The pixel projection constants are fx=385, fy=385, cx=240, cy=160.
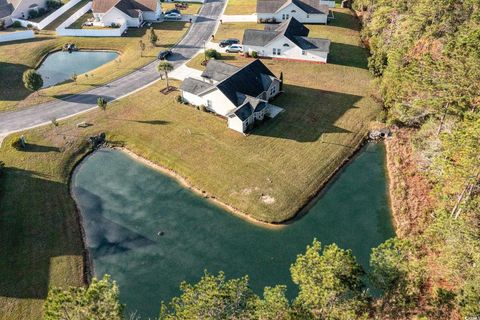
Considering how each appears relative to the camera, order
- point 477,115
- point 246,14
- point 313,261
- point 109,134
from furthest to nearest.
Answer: point 246,14 → point 109,134 → point 477,115 → point 313,261

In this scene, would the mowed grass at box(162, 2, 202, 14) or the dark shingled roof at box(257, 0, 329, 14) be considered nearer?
the dark shingled roof at box(257, 0, 329, 14)

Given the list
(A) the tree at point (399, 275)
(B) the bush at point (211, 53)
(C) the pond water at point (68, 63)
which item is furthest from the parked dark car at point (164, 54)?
(A) the tree at point (399, 275)

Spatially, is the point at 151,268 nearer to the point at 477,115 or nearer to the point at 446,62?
the point at 477,115

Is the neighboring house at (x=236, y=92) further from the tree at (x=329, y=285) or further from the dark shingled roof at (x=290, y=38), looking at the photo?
Result: the tree at (x=329, y=285)

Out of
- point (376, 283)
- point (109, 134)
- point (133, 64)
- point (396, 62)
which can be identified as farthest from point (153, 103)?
point (376, 283)

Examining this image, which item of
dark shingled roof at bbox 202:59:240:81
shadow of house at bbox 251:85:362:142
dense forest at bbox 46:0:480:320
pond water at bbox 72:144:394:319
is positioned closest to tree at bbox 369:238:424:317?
dense forest at bbox 46:0:480:320

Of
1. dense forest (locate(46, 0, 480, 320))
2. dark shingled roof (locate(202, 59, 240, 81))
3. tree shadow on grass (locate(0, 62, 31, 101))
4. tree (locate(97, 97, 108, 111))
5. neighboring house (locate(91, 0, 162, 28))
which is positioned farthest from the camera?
neighboring house (locate(91, 0, 162, 28))

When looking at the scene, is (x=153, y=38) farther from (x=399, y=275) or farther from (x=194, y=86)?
(x=399, y=275)

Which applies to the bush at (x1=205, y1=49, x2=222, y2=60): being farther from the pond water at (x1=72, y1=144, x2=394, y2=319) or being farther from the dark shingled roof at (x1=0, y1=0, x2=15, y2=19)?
the dark shingled roof at (x1=0, y1=0, x2=15, y2=19)
